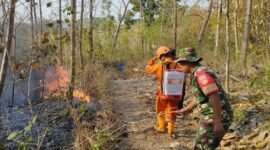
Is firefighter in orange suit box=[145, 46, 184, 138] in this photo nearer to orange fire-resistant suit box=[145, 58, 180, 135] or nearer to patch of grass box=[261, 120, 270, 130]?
orange fire-resistant suit box=[145, 58, 180, 135]

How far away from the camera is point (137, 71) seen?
61.1 ft

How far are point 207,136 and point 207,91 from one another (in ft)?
1.92

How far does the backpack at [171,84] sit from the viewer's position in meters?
6.41

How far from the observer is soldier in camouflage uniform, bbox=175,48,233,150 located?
4.09m

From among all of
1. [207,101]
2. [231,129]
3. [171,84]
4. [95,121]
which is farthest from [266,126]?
[95,121]

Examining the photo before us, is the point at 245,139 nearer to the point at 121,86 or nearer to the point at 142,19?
the point at 121,86

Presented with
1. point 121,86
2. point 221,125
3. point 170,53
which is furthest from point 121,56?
point 221,125

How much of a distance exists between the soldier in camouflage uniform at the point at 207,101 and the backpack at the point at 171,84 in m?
1.94

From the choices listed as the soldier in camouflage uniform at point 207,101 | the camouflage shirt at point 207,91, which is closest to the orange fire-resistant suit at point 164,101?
the soldier in camouflage uniform at point 207,101

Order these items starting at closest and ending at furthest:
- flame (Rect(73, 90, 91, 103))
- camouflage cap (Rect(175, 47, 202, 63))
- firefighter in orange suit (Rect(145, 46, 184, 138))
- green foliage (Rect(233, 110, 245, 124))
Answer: camouflage cap (Rect(175, 47, 202, 63)), firefighter in orange suit (Rect(145, 46, 184, 138)), green foliage (Rect(233, 110, 245, 124)), flame (Rect(73, 90, 91, 103))

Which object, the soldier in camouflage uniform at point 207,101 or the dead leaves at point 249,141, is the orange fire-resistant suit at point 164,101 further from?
the soldier in camouflage uniform at point 207,101

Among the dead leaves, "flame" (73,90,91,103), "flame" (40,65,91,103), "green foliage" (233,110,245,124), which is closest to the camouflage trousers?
the dead leaves

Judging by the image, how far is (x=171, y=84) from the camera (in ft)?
21.1

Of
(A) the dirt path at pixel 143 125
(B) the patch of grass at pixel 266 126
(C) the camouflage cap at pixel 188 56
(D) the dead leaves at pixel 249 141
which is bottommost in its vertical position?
(A) the dirt path at pixel 143 125
